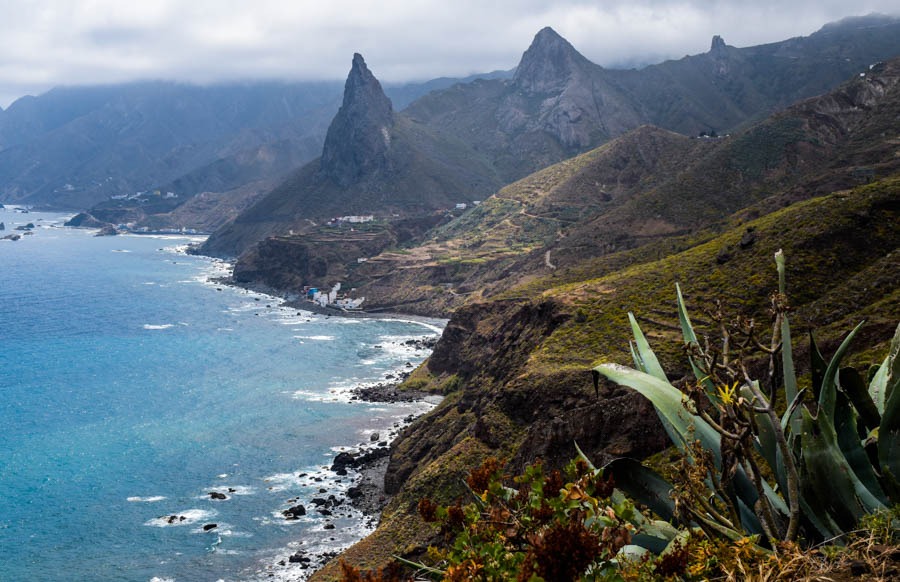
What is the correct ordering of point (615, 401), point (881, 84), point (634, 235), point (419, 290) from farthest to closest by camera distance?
→ point (419, 290) < point (881, 84) < point (634, 235) < point (615, 401)

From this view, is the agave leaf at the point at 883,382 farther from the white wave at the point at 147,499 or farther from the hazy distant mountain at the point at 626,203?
the white wave at the point at 147,499

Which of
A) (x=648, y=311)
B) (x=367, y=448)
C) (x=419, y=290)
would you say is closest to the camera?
(x=648, y=311)

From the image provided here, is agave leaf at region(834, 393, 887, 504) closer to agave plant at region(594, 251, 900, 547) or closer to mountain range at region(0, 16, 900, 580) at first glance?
agave plant at region(594, 251, 900, 547)

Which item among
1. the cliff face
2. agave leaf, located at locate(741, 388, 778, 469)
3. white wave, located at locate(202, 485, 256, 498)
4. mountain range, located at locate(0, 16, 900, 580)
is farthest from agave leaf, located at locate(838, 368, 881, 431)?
white wave, located at locate(202, 485, 256, 498)

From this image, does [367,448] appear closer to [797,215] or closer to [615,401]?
[615,401]

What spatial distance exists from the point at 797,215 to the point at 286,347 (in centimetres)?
6918

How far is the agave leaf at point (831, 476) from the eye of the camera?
22.0 feet

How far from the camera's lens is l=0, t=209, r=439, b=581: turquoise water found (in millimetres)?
43531

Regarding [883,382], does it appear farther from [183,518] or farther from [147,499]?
[147,499]

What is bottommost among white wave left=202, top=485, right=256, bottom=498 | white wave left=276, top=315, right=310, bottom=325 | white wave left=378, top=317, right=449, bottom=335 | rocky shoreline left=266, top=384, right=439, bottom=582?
rocky shoreline left=266, top=384, right=439, bottom=582

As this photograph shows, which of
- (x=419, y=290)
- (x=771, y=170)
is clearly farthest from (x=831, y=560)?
(x=419, y=290)

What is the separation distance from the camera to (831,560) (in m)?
5.62

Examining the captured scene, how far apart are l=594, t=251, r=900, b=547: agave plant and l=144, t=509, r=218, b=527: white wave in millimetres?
44826

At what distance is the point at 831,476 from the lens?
6.77m
